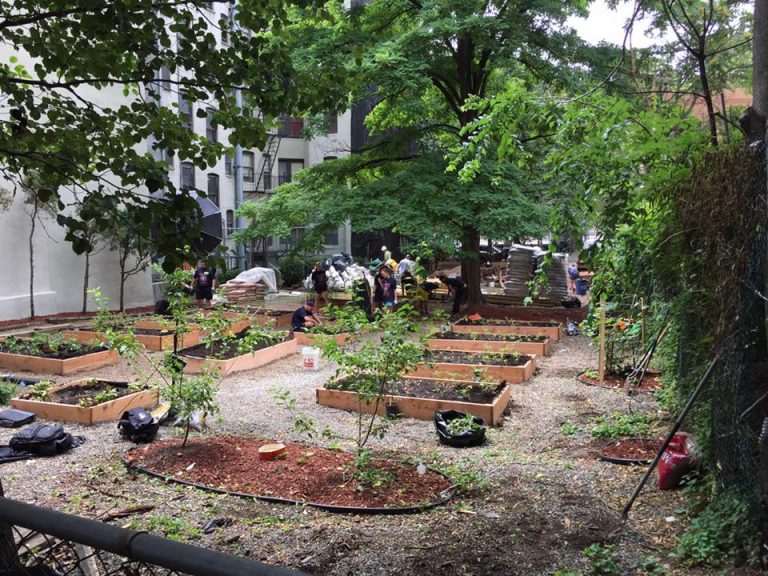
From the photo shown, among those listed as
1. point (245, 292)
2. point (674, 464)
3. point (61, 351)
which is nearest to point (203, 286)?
point (245, 292)

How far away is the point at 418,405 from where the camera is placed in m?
8.56

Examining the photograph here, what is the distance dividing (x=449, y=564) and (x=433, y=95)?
16964mm

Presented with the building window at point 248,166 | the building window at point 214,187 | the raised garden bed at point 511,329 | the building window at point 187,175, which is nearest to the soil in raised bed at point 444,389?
the raised garden bed at point 511,329

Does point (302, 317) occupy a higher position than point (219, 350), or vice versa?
point (302, 317)

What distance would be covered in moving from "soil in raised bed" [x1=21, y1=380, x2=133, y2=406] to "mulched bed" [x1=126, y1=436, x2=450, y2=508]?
2328 mm

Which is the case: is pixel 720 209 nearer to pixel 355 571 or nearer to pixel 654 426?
pixel 355 571

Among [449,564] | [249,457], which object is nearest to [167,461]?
[249,457]

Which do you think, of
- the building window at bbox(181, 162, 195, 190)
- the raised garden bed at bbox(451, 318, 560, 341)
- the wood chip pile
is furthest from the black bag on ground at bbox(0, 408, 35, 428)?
the building window at bbox(181, 162, 195, 190)

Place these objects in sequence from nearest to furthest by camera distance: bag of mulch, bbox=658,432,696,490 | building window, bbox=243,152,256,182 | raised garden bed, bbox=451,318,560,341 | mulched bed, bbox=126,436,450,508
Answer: bag of mulch, bbox=658,432,696,490, mulched bed, bbox=126,436,450,508, raised garden bed, bbox=451,318,560,341, building window, bbox=243,152,256,182

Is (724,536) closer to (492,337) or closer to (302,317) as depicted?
(492,337)

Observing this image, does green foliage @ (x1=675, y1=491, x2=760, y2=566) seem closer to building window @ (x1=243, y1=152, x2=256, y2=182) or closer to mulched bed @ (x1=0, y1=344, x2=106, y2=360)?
mulched bed @ (x1=0, y1=344, x2=106, y2=360)

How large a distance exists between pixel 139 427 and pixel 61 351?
5.73 metres

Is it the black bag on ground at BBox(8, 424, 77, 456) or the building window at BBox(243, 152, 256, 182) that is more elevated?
the building window at BBox(243, 152, 256, 182)

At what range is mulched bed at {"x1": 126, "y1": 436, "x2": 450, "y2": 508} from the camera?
17.8 ft
